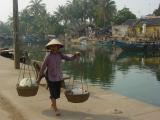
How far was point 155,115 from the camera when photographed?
724 centimetres

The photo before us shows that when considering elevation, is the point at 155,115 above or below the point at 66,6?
below

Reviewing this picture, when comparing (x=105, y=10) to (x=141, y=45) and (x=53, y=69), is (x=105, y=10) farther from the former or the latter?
(x=53, y=69)

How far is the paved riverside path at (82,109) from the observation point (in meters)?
7.28

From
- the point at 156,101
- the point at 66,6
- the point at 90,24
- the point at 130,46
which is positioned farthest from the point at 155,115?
the point at 66,6

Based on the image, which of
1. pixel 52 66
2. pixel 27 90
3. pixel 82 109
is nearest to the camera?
pixel 52 66

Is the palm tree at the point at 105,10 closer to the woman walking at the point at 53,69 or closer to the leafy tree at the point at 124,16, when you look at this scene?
the leafy tree at the point at 124,16

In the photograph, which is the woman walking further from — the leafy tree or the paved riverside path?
the leafy tree

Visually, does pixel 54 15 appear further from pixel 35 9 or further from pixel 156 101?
pixel 156 101

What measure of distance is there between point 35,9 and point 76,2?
44.5 feet

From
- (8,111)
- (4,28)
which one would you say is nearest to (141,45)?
(8,111)

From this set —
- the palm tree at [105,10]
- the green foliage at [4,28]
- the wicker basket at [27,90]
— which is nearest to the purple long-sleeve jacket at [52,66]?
the wicker basket at [27,90]

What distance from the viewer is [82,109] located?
792 centimetres

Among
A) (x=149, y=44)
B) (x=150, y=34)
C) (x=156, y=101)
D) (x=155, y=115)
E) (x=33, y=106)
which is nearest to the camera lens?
(x=155, y=115)

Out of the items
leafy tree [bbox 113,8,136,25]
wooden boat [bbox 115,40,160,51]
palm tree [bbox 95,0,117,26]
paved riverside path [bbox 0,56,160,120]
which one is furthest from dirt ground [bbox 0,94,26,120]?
leafy tree [bbox 113,8,136,25]
